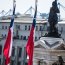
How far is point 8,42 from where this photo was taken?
69.8 feet

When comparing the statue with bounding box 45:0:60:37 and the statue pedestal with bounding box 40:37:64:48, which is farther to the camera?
the statue with bounding box 45:0:60:37

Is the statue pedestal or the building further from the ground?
the statue pedestal

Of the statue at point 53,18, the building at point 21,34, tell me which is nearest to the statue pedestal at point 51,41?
the statue at point 53,18

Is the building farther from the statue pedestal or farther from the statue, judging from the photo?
the statue pedestal

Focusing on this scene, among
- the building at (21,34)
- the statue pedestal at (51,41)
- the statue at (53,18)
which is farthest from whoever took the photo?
the building at (21,34)

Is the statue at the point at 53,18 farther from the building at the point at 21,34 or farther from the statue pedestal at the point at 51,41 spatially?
the building at the point at 21,34

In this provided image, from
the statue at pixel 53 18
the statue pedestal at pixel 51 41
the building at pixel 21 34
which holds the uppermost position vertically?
the statue at pixel 53 18

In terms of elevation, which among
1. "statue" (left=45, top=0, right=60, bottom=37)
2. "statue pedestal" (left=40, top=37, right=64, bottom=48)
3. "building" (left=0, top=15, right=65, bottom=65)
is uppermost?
"statue" (left=45, top=0, right=60, bottom=37)

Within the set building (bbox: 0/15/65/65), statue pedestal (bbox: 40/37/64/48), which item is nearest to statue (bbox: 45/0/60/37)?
statue pedestal (bbox: 40/37/64/48)

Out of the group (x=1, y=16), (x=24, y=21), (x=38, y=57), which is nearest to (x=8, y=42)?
(x=38, y=57)

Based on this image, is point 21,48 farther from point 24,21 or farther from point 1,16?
point 1,16

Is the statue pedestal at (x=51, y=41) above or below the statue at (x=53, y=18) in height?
below

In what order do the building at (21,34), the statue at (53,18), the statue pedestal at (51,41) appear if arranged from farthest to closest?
the building at (21,34)
the statue at (53,18)
the statue pedestal at (51,41)

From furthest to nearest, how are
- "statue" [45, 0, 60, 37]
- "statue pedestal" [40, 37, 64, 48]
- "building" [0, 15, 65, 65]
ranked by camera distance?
"building" [0, 15, 65, 65], "statue" [45, 0, 60, 37], "statue pedestal" [40, 37, 64, 48]
